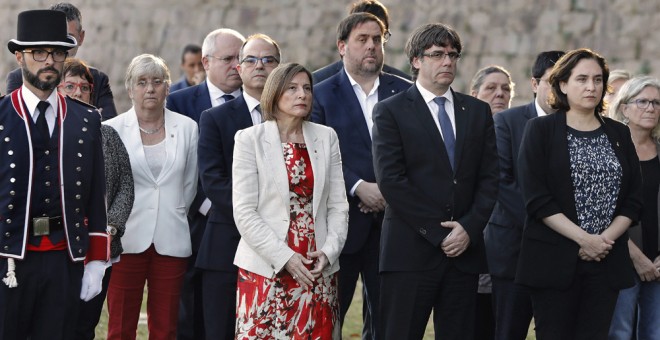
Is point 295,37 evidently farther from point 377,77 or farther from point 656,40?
point 377,77

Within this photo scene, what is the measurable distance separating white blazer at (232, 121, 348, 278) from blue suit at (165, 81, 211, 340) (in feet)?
3.45

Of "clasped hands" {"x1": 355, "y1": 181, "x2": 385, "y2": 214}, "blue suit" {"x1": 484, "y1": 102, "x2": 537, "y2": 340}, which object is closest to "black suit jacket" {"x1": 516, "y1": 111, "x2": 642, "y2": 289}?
"blue suit" {"x1": 484, "y1": 102, "x2": 537, "y2": 340}

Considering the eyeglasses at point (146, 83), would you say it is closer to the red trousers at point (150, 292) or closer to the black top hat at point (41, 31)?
the red trousers at point (150, 292)

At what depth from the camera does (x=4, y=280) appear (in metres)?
5.71

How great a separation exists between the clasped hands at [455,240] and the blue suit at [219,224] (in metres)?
1.12

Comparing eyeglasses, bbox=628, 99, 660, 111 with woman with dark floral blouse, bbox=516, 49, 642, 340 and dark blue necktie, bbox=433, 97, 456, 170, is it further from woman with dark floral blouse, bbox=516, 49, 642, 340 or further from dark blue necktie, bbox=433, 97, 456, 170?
dark blue necktie, bbox=433, 97, 456, 170

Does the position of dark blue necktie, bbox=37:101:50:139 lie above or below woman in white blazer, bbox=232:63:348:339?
above

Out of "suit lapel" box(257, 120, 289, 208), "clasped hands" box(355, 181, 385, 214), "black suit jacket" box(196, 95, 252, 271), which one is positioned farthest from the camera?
"clasped hands" box(355, 181, 385, 214)

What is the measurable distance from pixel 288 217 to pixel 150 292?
126cm

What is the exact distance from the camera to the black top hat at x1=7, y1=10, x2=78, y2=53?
5848 mm

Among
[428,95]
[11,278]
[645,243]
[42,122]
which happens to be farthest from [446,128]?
[11,278]

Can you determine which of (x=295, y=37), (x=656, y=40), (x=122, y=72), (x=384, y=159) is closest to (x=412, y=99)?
(x=384, y=159)

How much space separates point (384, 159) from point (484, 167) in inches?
20.0

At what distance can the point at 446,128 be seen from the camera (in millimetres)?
6750
